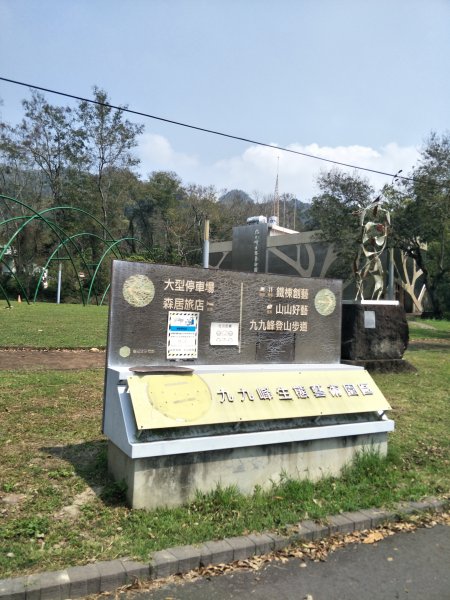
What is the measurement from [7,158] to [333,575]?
1784 inches

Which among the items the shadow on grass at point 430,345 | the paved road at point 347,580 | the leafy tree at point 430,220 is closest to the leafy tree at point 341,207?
the leafy tree at point 430,220

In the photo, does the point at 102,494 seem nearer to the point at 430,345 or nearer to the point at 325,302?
the point at 325,302

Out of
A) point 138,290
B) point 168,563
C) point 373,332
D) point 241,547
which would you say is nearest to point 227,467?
point 241,547

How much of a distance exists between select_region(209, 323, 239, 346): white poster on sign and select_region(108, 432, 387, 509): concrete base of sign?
1218 millimetres

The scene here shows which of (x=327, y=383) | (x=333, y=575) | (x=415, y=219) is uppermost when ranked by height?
(x=415, y=219)

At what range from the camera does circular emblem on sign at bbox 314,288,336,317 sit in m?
5.95

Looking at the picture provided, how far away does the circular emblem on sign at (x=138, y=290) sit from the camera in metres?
4.64

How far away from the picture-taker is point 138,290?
4703 millimetres

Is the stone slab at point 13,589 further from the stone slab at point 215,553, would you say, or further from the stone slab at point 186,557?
the stone slab at point 215,553

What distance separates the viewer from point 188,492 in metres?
4.09

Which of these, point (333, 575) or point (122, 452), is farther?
point (122, 452)

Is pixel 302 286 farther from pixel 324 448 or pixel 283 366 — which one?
pixel 324 448

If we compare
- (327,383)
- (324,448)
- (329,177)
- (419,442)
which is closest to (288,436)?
(324,448)

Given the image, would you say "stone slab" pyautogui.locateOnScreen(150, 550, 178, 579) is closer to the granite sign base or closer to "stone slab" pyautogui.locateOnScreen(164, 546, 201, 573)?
"stone slab" pyautogui.locateOnScreen(164, 546, 201, 573)
